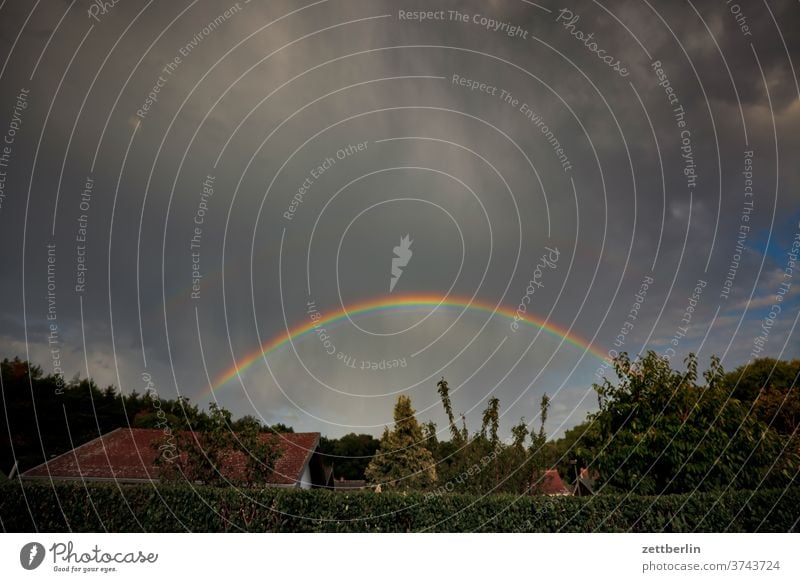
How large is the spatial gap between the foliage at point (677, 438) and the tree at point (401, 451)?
25776 millimetres

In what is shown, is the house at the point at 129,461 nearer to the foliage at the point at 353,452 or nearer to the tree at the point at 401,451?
the tree at the point at 401,451

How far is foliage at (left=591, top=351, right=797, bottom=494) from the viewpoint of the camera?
16266 mm

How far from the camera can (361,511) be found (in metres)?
15.5

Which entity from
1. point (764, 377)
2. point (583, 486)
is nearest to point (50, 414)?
point (583, 486)
